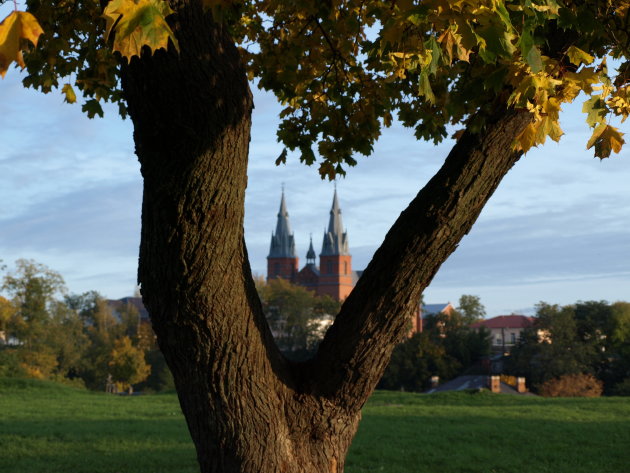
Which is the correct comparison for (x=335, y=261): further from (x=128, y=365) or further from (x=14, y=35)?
(x=14, y=35)

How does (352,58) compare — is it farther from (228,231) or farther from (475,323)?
(475,323)

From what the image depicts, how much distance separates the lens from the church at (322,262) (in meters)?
119

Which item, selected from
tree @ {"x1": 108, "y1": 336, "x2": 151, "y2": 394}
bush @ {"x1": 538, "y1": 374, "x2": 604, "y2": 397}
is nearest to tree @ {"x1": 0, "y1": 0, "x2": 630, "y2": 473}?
bush @ {"x1": 538, "y1": 374, "x2": 604, "y2": 397}

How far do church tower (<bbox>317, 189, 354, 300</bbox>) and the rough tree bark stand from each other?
114 metres

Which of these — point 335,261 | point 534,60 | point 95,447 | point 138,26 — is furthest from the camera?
point 335,261

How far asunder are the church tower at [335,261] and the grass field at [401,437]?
101016 mm

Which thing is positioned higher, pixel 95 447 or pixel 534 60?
pixel 534 60

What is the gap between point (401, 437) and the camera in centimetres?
1191

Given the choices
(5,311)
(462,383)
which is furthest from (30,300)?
(462,383)

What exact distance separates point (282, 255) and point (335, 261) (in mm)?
9435

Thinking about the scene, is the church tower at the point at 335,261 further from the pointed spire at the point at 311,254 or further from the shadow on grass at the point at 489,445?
the shadow on grass at the point at 489,445

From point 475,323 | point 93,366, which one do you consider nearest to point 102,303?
point 93,366

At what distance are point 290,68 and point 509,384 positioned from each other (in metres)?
38.2

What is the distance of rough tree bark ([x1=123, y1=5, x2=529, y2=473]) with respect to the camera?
3359 mm
